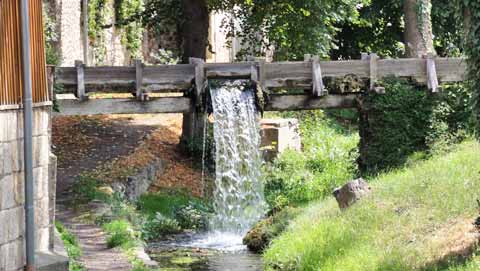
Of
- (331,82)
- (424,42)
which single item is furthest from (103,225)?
(424,42)

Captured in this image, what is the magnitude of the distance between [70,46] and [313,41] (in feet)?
24.9

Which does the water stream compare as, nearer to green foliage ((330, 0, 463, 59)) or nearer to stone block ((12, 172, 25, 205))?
stone block ((12, 172, 25, 205))

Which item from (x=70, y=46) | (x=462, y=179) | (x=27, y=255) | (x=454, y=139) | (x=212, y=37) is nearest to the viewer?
(x=27, y=255)

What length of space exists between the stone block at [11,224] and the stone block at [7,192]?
0.21ft

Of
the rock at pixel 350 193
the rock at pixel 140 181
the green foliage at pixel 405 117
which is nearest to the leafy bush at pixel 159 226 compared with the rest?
the rock at pixel 140 181

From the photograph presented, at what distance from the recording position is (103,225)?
16578 mm

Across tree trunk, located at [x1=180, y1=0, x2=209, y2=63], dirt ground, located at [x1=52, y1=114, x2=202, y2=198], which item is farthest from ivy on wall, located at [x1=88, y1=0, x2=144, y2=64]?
dirt ground, located at [x1=52, y1=114, x2=202, y2=198]

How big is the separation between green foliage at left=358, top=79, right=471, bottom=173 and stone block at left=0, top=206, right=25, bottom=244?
11412mm

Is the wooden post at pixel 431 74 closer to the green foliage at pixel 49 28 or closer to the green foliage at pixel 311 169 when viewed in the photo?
the green foliage at pixel 311 169

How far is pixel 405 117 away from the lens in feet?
70.3

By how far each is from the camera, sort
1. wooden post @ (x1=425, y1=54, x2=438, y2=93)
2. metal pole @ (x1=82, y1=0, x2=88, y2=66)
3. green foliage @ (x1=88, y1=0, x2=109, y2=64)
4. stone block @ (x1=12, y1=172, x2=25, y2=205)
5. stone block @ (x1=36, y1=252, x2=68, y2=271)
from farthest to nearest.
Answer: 1. green foliage @ (x1=88, y1=0, x2=109, y2=64)
2. metal pole @ (x1=82, y1=0, x2=88, y2=66)
3. wooden post @ (x1=425, y1=54, x2=438, y2=93)
4. stone block @ (x1=36, y1=252, x2=68, y2=271)
5. stone block @ (x1=12, y1=172, x2=25, y2=205)

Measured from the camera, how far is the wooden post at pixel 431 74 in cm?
2139

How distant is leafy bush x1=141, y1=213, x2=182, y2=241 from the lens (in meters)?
19.3

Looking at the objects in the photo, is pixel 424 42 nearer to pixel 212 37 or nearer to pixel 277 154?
pixel 277 154
